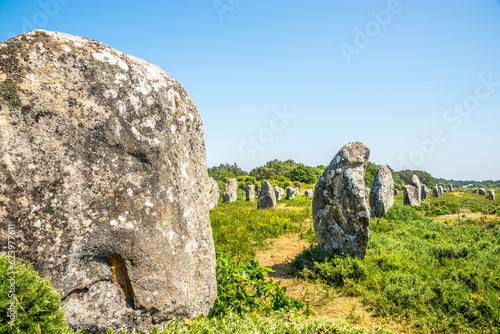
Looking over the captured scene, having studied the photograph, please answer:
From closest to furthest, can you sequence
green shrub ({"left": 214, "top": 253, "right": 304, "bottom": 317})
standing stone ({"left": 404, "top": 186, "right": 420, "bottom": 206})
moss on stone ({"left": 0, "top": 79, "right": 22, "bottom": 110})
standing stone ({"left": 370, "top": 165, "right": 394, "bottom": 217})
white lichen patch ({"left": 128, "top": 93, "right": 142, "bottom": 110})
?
moss on stone ({"left": 0, "top": 79, "right": 22, "bottom": 110}) → white lichen patch ({"left": 128, "top": 93, "right": 142, "bottom": 110}) → green shrub ({"left": 214, "top": 253, "right": 304, "bottom": 317}) → standing stone ({"left": 370, "top": 165, "right": 394, "bottom": 217}) → standing stone ({"left": 404, "top": 186, "right": 420, "bottom": 206})

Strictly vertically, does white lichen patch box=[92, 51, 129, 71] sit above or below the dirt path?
above

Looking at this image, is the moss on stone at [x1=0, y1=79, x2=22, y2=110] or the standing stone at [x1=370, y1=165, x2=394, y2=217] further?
the standing stone at [x1=370, y1=165, x2=394, y2=217]

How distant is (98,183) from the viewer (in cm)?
269

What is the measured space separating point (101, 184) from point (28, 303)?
1089mm

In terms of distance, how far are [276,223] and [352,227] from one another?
5.26 m

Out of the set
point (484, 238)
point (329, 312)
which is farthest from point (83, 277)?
point (484, 238)

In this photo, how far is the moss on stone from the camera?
2387mm

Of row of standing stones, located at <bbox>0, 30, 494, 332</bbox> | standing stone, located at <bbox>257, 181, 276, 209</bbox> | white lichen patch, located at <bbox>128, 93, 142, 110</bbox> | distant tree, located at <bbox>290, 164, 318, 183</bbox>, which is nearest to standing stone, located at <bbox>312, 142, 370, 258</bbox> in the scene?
row of standing stones, located at <bbox>0, 30, 494, 332</bbox>

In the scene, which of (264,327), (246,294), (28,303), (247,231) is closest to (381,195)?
(247,231)

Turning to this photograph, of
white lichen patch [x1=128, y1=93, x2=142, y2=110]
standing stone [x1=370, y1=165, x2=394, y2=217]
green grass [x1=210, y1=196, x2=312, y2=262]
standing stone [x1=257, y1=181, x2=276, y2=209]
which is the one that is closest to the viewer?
white lichen patch [x1=128, y1=93, x2=142, y2=110]

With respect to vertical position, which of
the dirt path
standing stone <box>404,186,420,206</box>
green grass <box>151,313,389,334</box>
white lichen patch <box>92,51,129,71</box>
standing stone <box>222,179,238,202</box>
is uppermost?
white lichen patch <box>92,51,129,71</box>

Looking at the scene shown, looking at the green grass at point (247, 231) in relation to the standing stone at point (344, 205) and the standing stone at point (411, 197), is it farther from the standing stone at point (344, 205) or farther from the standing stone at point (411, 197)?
the standing stone at point (411, 197)

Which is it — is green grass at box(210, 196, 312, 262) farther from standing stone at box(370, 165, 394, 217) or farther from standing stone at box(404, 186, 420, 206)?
standing stone at box(404, 186, 420, 206)

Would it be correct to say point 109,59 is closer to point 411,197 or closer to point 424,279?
point 424,279
